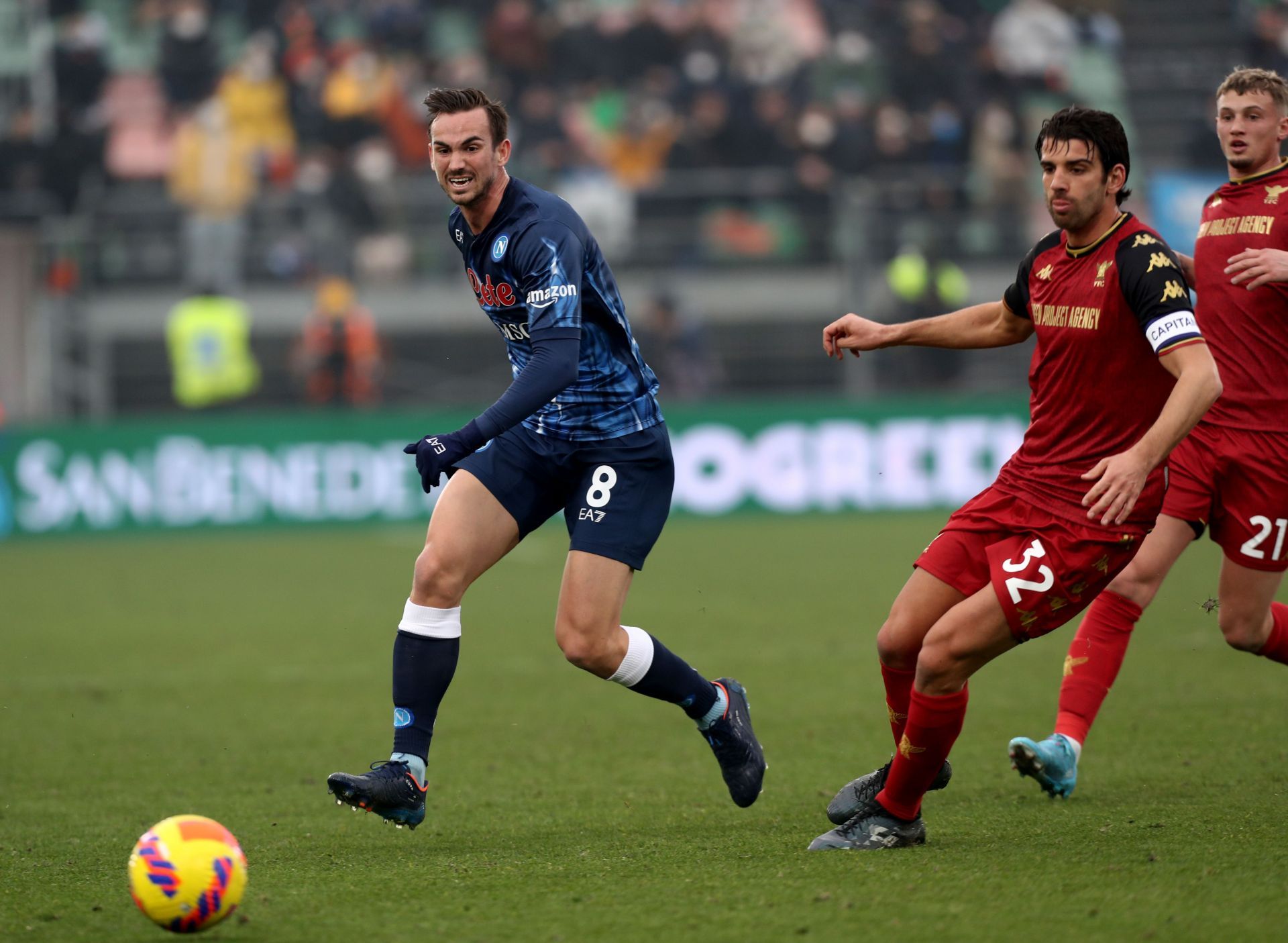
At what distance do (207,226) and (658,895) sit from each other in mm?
15493

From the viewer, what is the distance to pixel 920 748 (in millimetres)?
4809

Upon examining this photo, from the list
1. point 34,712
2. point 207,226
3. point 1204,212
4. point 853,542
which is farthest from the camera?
point 207,226

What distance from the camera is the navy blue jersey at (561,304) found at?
5168mm

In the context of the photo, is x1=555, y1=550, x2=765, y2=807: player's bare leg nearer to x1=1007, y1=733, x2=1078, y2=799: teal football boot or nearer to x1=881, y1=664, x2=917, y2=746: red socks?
x1=881, y1=664, x2=917, y2=746: red socks

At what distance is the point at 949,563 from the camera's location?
16.1ft

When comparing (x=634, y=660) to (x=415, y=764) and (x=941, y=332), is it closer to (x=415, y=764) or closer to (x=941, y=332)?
(x=415, y=764)

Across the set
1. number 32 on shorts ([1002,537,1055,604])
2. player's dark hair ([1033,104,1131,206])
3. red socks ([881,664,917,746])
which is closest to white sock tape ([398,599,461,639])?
red socks ([881,664,917,746])

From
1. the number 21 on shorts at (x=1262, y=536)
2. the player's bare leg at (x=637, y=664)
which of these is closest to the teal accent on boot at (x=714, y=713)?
the player's bare leg at (x=637, y=664)

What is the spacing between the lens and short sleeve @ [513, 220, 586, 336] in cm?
515

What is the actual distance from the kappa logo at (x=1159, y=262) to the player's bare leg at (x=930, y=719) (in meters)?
1.02

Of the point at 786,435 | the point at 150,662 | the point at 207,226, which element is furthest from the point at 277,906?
the point at 207,226

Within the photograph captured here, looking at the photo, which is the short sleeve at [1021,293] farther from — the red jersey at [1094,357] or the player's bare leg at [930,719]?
the player's bare leg at [930,719]

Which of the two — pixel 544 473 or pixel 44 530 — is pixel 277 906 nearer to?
pixel 544 473

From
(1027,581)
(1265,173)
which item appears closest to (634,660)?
(1027,581)
